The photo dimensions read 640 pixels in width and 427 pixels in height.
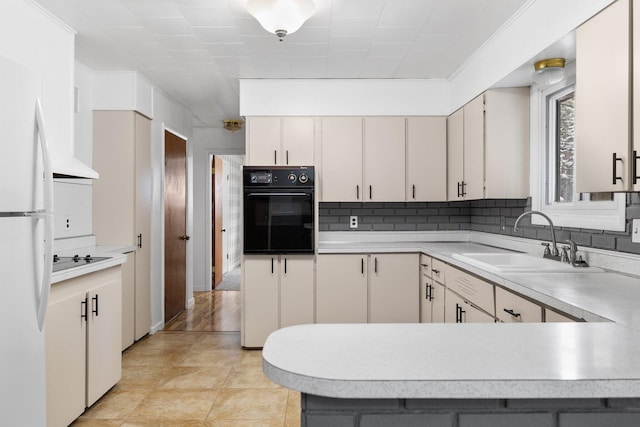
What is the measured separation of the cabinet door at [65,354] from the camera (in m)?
2.10

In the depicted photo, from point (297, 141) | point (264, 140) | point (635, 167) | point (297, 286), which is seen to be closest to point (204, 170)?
point (264, 140)

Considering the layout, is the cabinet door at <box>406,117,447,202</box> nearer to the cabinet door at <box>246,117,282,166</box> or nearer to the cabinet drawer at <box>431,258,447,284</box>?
the cabinet drawer at <box>431,258,447,284</box>

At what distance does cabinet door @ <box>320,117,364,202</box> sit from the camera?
3.86m

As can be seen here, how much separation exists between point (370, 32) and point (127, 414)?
113 inches

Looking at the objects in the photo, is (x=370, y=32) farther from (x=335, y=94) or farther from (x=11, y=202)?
(x=11, y=202)

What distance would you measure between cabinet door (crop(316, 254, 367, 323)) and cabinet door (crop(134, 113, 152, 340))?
1669 millimetres

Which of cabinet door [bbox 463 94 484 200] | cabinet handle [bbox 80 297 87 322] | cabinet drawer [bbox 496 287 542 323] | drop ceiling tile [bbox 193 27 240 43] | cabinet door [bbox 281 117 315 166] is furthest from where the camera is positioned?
cabinet door [bbox 281 117 315 166]

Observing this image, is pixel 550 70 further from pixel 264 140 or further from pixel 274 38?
pixel 264 140

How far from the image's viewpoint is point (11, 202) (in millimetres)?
1405

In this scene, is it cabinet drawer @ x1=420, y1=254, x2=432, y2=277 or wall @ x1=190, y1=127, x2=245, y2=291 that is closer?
cabinet drawer @ x1=420, y1=254, x2=432, y2=277

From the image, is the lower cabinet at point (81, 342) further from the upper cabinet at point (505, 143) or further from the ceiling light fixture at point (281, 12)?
the upper cabinet at point (505, 143)

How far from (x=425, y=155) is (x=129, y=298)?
2972 millimetres

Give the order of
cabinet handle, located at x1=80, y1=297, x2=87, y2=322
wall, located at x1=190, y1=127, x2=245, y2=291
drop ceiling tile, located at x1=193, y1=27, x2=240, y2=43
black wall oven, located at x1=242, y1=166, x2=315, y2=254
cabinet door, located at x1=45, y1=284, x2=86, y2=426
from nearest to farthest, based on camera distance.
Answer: cabinet door, located at x1=45, y1=284, x2=86, y2=426 → cabinet handle, located at x1=80, y1=297, x2=87, y2=322 → drop ceiling tile, located at x1=193, y1=27, x2=240, y2=43 → black wall oven, located at x1=242, y1=166, x2=315, y2=254 → wall, located at x1=190, y1=127, x2=245, y2=291

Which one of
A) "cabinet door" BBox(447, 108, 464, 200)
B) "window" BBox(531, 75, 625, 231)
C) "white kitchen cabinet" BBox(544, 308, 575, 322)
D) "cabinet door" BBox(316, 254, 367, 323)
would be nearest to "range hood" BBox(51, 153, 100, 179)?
"cabinet door" BBox(316, 254, 367, 323)
